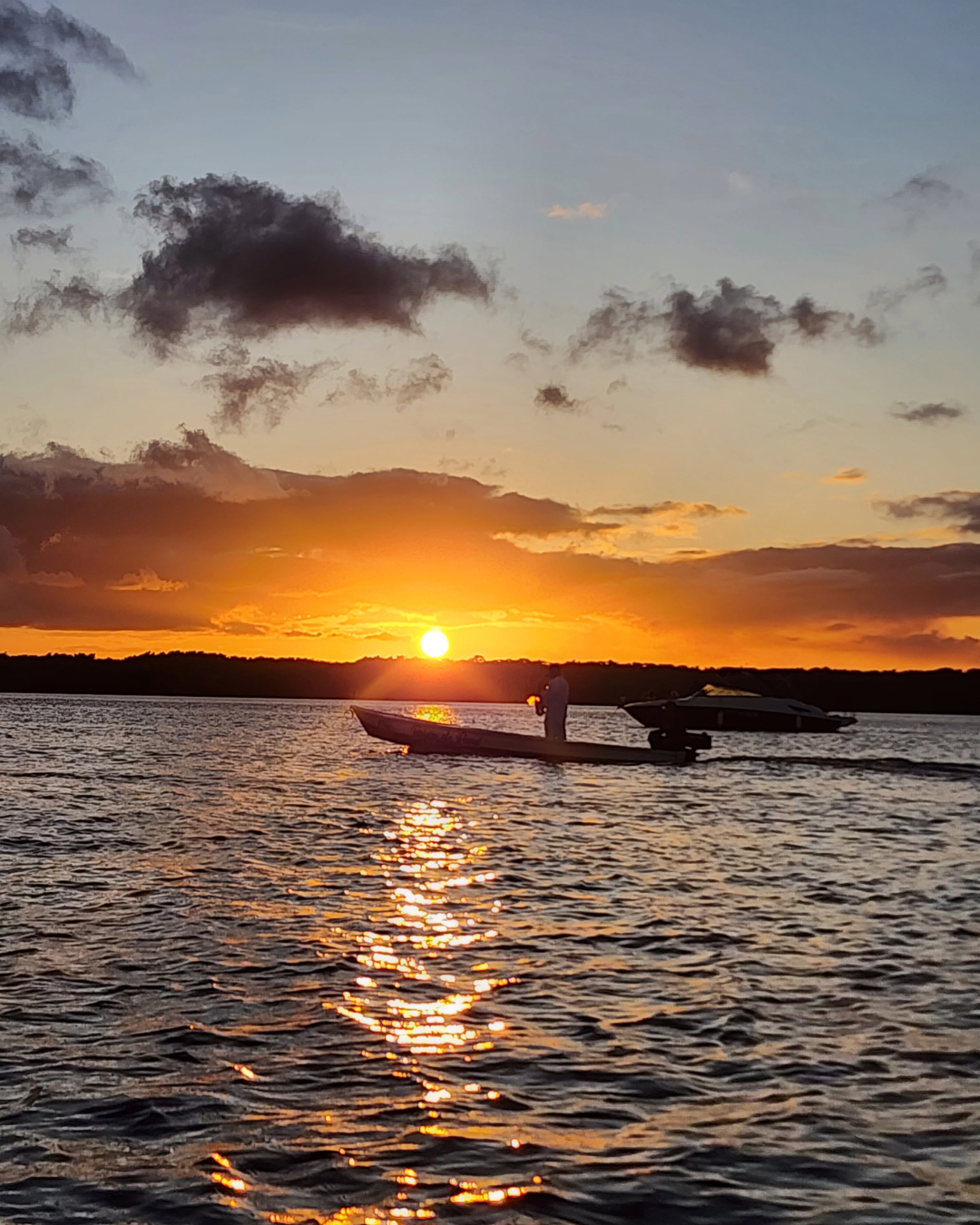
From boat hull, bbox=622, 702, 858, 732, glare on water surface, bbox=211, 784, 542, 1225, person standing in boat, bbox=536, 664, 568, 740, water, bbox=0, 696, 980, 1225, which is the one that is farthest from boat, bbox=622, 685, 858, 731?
glare on water surface, bbox=211, 784, 542, 1225

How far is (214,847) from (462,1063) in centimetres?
1562

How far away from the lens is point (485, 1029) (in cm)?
1148

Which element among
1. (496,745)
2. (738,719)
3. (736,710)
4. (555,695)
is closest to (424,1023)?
(555,695)

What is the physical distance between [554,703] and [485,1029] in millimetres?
33307

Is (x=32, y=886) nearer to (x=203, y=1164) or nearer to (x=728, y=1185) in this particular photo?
(x=203, y=1164)

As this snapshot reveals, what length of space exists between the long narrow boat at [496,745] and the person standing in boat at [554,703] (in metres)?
0.75

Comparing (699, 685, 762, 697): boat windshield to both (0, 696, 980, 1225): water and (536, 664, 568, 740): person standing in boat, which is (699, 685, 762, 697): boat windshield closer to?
(536, 664, 568, 740): person standing in boat

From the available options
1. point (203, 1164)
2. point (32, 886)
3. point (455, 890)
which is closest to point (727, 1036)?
point (203, 1164)

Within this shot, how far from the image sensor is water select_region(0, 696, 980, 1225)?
25.9 feet

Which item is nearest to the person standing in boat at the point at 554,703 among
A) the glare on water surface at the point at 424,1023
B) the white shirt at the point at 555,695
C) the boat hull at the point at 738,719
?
the white shirt at the point at 555,695

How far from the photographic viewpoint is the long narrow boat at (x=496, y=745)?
159ft

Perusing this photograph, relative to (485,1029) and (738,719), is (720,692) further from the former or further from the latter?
(485,1029)

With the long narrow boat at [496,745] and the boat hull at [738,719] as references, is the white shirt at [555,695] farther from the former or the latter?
the boat hull at [738,719]

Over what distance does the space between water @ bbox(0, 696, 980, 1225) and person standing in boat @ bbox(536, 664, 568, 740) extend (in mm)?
16252
